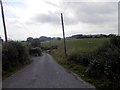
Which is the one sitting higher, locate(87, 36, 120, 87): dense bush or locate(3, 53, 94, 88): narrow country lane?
locate(87, 36, 120, 87): dense bush

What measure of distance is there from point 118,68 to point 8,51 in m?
17.0

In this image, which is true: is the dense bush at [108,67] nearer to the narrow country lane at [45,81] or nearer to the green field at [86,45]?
the narrow country lane at [45,81]

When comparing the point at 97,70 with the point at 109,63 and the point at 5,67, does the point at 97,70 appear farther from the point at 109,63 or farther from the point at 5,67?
the point at 5,67

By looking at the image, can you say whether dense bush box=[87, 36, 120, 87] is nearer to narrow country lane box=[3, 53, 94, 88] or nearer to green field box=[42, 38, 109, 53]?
narrow country lane box=[3, 53, 94, 88]

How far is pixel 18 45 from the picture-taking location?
130 feet

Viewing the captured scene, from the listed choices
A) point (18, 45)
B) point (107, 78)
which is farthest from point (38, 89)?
point (18, 45)

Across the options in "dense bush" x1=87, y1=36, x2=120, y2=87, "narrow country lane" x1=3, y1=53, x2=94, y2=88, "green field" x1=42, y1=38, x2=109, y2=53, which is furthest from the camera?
"green field" x1=42, y1=38, x2=109, y2=53

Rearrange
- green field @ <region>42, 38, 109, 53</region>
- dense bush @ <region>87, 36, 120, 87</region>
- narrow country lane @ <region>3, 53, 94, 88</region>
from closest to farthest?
narrow country lane @ <region>3, 53, 94, 88</region> → dense bush @ <region>87, 36, 120, 87</region> → green field @ <region>42, 38, 109, 53</region>

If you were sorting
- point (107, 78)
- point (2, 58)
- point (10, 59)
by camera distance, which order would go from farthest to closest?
1. point (10, 59)
2. point (2, 58)
3. point (107, 78)

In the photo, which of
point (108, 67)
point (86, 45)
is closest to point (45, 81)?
point (108, 67)

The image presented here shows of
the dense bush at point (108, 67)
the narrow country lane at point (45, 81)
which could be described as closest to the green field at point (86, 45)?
the narrow country lane at point (45, 81)

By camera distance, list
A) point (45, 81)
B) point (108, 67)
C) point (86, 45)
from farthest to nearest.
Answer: point (86, 45) → point (45, 81) → point (108, 67)

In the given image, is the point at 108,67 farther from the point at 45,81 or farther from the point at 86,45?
the point at 86,45

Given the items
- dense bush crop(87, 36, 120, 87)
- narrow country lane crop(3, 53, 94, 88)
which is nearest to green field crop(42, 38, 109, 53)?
narrow country lane crop(3, 53, 94, 88)
